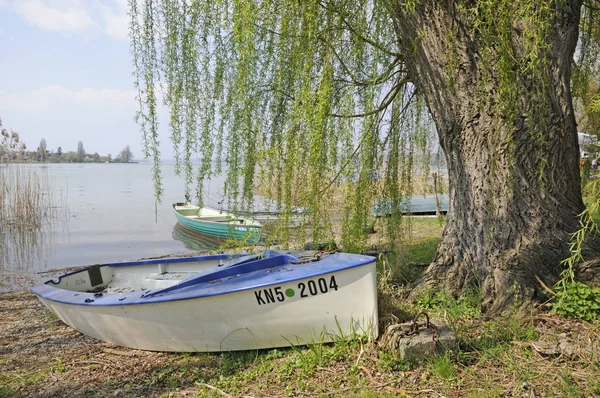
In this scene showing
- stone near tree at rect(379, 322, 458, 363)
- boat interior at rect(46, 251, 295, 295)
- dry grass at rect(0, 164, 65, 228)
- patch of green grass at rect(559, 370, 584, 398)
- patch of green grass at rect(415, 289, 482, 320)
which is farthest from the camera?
dry grass at rect(0, 164, 65, 228)

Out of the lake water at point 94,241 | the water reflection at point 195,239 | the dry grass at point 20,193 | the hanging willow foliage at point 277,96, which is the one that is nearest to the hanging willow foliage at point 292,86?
the hanging willow foliage at point 277,96

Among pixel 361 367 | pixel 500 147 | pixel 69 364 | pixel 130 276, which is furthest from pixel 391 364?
pixel 130 276

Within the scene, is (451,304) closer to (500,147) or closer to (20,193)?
(500,147)

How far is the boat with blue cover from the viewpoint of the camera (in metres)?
3.51

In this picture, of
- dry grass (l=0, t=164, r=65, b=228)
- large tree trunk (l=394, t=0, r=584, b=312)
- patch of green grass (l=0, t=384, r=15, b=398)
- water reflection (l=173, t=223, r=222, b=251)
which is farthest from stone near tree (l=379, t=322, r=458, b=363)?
dry grass (l=0, t=164, r=65, b=228)

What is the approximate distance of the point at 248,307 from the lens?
3676 millimetres

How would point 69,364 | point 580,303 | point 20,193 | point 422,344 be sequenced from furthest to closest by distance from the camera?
point 20,193 < point 69,364 < point 580,303 < point 422,344

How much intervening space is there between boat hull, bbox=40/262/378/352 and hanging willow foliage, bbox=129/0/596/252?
0.54 m

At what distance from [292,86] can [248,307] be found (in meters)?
1.73

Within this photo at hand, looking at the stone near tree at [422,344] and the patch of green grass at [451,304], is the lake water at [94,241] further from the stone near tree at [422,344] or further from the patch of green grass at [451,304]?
the stone near tree at [422,344]

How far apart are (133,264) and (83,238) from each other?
8907 millimetres

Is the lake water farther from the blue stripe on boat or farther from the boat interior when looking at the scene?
the blue stripe on boat

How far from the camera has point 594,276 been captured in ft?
11.4

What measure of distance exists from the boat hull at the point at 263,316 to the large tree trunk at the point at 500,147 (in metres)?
1.04
